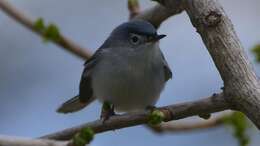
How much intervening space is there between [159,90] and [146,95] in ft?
0.36

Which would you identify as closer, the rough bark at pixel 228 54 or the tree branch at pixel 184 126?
the rough bark at pixel 228 54

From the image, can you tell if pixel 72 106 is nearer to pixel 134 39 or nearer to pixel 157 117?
pixel 134 39

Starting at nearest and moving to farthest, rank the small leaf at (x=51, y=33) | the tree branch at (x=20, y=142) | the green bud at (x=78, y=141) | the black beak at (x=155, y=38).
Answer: the tree branch at (x=20, y=142) < the green bud at (x=78, y=141) < the small leaf at (x=51, y=33) < the black beak at (x=155, y=38)

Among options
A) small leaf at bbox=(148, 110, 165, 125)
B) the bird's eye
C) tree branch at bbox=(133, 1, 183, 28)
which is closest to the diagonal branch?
small leaf at bbox=(148, 110, 165, 125)

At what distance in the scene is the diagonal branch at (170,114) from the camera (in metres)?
2.01

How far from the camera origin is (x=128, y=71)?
129 inches

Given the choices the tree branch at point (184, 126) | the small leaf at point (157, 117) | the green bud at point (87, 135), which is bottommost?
the green bud at point (87, 135)

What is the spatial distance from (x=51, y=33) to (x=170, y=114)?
1168 millimetres

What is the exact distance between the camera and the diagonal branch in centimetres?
201

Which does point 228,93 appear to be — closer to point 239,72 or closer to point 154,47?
point 239,72

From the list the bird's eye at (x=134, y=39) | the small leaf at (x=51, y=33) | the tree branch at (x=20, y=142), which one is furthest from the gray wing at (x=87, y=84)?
the tree branch at (x=20, y=142)

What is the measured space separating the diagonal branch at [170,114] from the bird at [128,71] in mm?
947

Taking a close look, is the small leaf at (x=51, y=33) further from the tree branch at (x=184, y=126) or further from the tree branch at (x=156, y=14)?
the tree branch at (x=184, y=126)

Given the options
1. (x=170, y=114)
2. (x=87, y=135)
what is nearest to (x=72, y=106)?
(x=170, y=114)
